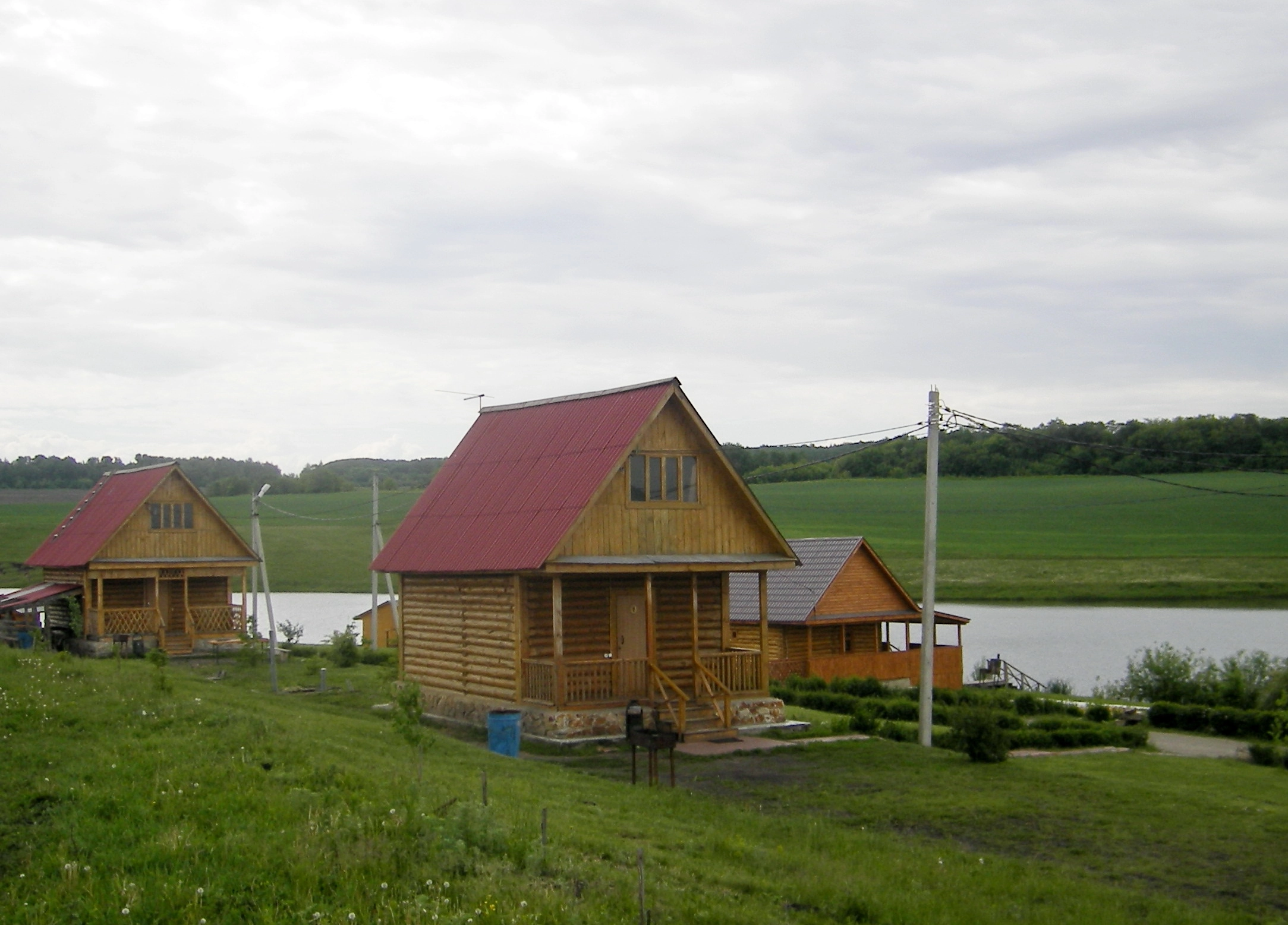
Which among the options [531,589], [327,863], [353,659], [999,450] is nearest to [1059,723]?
[531,589]

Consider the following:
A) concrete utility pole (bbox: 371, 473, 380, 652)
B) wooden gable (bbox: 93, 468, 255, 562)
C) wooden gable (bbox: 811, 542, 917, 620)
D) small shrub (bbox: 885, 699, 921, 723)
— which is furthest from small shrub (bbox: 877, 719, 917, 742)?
wooden gable (bbox: 93, 468, 255, 562)

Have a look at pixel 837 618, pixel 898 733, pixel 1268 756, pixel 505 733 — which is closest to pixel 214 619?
pixel 837 618

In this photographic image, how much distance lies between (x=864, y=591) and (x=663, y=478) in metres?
18.7

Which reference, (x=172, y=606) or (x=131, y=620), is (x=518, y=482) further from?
(x=172, y=606)

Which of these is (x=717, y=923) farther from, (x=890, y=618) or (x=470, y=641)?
(x=890, y=618)

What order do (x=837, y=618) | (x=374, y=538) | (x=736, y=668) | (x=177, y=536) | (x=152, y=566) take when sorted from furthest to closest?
(x=177, y=536) → (x=152, y=566) → (x=374, y=538) → (x=837, y=618) → (x=736, y=668)

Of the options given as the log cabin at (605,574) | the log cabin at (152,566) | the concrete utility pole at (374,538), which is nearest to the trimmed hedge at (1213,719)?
the log cabin at (605,574)

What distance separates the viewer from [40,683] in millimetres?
17906

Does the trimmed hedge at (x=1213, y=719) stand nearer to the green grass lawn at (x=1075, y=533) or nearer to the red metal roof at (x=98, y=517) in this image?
the red metal roof at (x=98, y=517)

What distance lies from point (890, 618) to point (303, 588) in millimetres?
67242

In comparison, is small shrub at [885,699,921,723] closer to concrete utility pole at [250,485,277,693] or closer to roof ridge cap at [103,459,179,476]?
concrete utility pole at [250,485,277,693]

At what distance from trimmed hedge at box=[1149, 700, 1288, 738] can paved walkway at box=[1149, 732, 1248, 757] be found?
24.7 inches

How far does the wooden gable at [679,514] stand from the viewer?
76.6 feet

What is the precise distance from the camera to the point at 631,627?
25.3m
